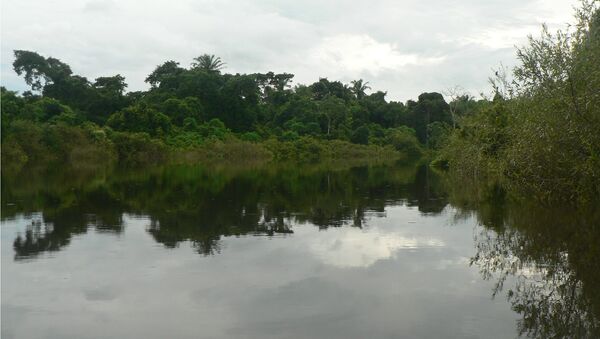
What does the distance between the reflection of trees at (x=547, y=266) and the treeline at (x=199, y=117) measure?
3944 centimetres

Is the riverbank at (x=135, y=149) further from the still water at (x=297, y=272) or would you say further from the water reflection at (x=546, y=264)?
the water reflection at (x=546, y=264)

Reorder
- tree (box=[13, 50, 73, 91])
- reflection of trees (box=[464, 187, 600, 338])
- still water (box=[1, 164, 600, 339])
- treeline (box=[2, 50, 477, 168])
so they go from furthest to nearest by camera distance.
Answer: tree (box=[13, 50, 73, 91]) → treeline (box=[2, 50, 477, 168]) → reflection of trees (box=[464, 187, 600, 338]) → still water (box=[1, 164, 600, 339])

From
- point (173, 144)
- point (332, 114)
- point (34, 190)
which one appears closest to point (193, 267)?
point (34, 190)

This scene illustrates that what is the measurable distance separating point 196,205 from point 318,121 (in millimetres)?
67847

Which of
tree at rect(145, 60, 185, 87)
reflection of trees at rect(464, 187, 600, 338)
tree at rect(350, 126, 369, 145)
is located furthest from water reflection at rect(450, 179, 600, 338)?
tree at rect(145, 60, 185, 87)

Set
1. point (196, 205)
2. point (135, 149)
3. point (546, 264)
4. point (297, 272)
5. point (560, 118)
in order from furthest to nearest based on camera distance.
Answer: point (135, 149) < point (196, 205) < point (560, 118) < point (546, 264) < point (297, 272)

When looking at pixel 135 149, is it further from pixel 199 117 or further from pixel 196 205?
pixel 196 205

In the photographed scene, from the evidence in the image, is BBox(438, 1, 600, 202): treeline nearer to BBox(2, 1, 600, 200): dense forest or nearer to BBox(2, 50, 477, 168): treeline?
BBox(2, 1, 600, 200): dense forest

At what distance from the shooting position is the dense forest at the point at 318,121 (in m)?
14.7

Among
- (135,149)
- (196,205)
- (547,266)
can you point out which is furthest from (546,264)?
(135,149)

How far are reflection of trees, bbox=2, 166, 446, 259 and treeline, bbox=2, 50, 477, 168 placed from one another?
2667 centimetres

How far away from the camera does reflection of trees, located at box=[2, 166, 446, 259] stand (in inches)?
516

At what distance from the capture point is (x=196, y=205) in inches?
725

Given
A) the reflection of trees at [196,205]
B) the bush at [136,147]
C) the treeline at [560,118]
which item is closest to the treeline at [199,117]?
the bush at [136,147]
